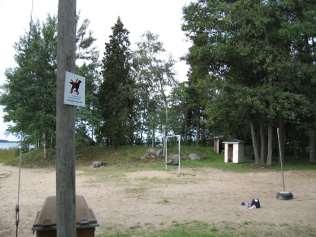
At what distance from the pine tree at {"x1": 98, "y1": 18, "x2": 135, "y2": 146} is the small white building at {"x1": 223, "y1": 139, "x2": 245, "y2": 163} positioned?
10.4m

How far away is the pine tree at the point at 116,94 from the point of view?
119ft

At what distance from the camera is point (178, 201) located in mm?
12094

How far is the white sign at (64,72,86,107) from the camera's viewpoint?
4.21 meters

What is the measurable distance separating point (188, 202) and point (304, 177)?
356 inches

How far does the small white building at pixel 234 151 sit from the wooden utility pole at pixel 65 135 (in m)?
24.6

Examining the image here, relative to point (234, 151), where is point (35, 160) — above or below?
below

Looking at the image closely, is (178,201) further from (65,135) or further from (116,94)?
(116,94)

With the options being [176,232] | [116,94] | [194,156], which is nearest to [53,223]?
[176,232]

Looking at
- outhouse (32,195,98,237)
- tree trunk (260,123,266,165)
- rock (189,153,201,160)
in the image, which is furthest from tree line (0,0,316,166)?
outhouse (32,195,98,237)

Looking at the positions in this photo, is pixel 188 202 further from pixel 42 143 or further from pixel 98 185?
pixel 42 143

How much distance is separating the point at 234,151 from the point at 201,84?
5276 mm

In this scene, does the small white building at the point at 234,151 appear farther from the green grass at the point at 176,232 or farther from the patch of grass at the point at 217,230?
the green grass at the point at 176,232

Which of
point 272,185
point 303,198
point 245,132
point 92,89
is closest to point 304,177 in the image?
point 272,185

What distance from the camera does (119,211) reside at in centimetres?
1043
